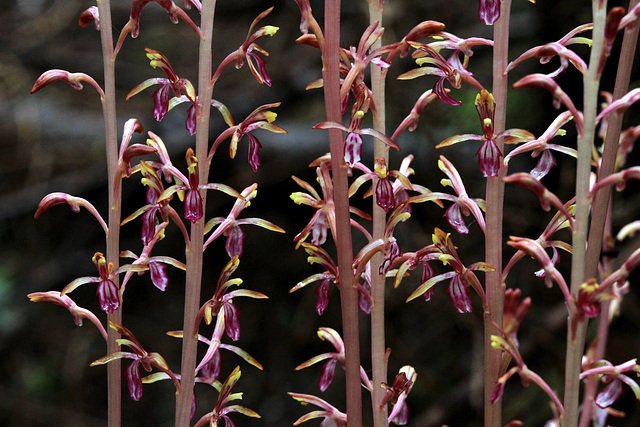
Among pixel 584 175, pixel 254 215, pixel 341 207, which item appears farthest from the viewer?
pixel 254 215

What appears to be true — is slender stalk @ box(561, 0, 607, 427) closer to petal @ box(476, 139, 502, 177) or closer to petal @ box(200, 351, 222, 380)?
petal @ box(476, 139, 502, 177)

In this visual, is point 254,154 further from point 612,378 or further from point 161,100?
point 612,378

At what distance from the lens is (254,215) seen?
159 centimetres

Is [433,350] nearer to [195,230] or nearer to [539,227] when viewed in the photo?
[539,227]

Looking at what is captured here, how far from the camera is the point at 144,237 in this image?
30.1 inches

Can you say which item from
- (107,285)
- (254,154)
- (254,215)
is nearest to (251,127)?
(254,154)

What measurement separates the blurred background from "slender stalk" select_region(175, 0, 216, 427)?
80cm

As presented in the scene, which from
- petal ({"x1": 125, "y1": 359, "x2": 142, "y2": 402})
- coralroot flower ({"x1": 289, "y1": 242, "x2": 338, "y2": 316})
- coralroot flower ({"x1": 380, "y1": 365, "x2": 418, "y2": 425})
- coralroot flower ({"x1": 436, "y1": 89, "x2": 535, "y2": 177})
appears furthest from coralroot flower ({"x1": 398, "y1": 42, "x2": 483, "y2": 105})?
petal ({"x1": 125, "y1": 359, "x2": 142, "y2": 402})

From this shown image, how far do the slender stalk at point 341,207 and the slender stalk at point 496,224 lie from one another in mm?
157

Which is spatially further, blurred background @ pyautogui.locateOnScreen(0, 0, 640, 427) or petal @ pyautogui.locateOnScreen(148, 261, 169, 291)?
blurred background @ pyautogui.locateOnScreen(0, 0, 640, 427)

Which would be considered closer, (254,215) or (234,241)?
(234,241)

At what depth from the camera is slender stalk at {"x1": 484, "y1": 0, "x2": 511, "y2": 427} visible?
2.44ft

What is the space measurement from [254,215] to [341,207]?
0.88 meters

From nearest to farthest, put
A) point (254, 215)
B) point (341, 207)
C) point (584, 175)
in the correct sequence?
point (584, 175), point (341, 207), point (254, 215)
